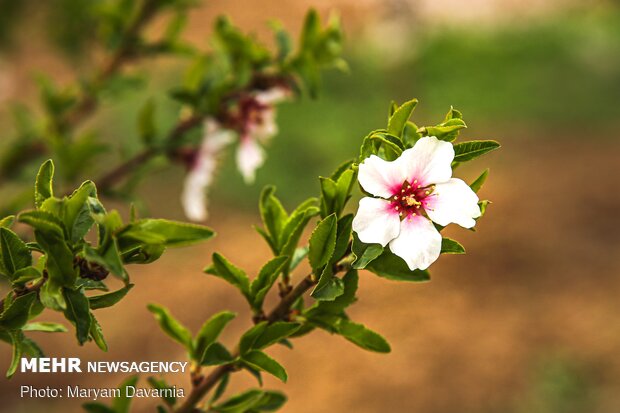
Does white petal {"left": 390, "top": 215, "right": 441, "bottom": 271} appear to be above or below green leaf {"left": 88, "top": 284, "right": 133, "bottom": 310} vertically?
above

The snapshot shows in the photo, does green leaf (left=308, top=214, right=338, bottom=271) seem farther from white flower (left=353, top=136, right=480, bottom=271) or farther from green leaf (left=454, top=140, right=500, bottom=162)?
green leaf (left=454, top=140, right=500, bottom=162)

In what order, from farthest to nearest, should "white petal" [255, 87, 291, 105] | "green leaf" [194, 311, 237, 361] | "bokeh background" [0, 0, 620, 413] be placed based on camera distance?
1. "bokeh background" [0, 0, 620, 413]
2. "white petal" [255, 87, 291, 105]
3. "green leaf" [194, 311, 237, 361]

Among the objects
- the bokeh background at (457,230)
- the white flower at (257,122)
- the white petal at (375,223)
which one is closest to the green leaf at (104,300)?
the white petal at (375,223)

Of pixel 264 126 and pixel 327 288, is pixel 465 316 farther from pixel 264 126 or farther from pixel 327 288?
pixel 327 288

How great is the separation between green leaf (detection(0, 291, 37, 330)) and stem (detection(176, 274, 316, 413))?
0.21 meters

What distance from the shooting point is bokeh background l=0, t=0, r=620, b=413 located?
2.85m

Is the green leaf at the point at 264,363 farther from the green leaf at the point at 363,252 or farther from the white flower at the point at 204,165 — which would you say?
the white flower at the point at 204,165

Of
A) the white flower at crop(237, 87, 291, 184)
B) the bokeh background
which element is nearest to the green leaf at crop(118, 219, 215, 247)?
the white flower at crop(237, 87, 291, 184)

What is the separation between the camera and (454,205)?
73 centimetres

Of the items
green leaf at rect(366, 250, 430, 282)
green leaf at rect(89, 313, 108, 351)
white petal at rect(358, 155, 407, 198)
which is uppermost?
white petal at rect(358, 155, 407, 198)

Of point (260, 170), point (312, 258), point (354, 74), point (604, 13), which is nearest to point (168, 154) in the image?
point (312, 258)

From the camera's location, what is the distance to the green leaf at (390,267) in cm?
76

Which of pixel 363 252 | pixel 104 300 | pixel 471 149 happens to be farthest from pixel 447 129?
pixel 104 300

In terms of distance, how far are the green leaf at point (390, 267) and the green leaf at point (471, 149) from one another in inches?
4.6
